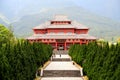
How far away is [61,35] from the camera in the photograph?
8781cm

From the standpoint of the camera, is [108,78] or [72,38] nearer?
[108,78]

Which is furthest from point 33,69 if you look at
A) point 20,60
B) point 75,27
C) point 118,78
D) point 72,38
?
point 75,27

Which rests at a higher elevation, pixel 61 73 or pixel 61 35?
pixel 61 35

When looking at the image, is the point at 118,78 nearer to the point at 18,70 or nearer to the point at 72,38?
the point at 18,70

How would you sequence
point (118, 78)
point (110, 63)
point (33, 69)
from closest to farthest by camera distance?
point (118, 78), point (110, 63), point (33, 69)

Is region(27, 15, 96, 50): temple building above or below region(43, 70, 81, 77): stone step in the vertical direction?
above

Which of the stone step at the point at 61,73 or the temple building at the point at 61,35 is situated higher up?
the temple building at the point at 61,35

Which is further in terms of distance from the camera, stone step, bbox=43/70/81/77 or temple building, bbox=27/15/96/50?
temple building, bbox=27/15/96/50

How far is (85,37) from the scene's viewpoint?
3455 inches

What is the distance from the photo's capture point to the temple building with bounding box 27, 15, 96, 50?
283 feet

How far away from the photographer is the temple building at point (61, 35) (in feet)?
283

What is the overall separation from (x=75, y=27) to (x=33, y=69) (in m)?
66.8

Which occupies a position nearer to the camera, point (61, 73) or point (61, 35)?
point (61, 73)

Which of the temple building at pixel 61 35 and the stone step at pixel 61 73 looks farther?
the temple building at pixel 61 35
